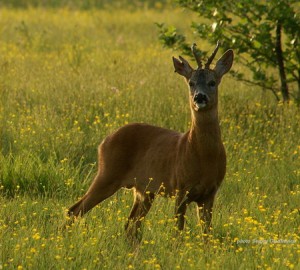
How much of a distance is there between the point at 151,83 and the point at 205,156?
5.43 metres

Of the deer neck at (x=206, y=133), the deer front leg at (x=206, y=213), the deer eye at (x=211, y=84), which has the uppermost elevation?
the deer eye at (x=211, y=84)

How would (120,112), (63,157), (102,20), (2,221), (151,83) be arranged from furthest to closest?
(102,20)
(151,83)
(120,112)
(63,157)
(2,221)

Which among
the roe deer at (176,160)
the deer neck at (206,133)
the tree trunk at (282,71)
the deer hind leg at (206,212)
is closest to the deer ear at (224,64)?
the roe deer at (176,160)

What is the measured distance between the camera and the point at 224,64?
7863 mm

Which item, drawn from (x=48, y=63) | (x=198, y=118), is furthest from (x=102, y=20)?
(x=198, y=118)

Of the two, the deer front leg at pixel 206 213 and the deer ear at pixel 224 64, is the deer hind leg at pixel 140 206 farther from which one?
the deer ear at pixel 224 64

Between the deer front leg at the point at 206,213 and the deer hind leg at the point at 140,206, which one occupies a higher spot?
the deer front leg at the point at 206,213

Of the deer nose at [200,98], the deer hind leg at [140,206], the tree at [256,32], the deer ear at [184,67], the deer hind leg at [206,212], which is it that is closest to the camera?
the deer nose at [200,98]

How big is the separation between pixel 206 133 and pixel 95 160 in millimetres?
2659

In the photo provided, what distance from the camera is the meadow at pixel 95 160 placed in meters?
6.56

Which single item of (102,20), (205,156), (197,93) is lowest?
(102,20)

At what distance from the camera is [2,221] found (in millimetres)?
7027

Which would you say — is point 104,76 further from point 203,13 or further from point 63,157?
point 63,157

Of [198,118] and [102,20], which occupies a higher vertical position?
[198,118]
